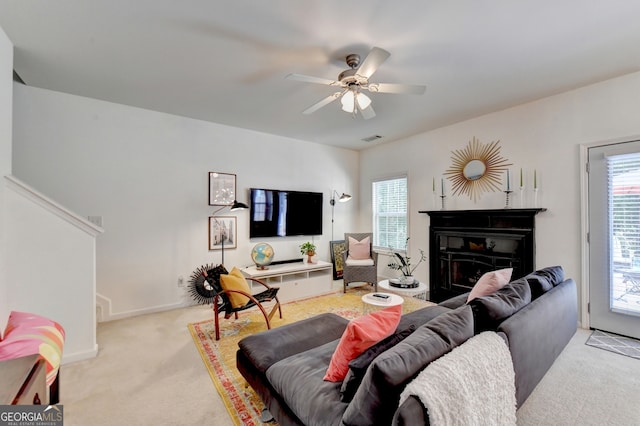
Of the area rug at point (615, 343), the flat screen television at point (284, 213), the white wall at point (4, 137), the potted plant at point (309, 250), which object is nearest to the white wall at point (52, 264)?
the white wall at point (4, 137)

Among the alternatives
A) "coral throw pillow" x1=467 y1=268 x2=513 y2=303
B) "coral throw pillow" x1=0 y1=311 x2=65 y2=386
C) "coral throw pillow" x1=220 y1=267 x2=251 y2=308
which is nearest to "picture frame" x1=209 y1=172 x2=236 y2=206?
"coral throw pillow" x1=220 y1=267 x2=251 y2=308

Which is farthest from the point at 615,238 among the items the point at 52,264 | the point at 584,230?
the point at 52,264

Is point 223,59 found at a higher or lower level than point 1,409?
higher

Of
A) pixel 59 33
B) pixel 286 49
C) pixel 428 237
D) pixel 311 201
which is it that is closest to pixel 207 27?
pixel 286 49

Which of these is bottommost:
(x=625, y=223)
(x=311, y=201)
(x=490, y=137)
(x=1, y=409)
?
(x=1, y=409)

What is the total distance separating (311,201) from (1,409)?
4.44 meters

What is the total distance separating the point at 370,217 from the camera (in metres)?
5.75

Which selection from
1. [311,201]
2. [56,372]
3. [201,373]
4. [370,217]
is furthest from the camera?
[370,217]

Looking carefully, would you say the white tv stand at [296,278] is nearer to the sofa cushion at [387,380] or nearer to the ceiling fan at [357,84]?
the ceiling fan at [357,84]

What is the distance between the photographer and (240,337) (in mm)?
2934

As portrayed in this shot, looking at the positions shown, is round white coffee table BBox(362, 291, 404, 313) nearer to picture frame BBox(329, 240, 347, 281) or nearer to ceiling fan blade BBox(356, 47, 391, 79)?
ceiling fan blade BBox(356, 47, 391, 79)

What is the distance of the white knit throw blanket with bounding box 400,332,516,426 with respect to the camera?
949 millimetres

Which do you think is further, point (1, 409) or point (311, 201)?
point (311, 201)

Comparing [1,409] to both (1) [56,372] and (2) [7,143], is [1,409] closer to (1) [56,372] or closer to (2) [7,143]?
(1) [56,372]
